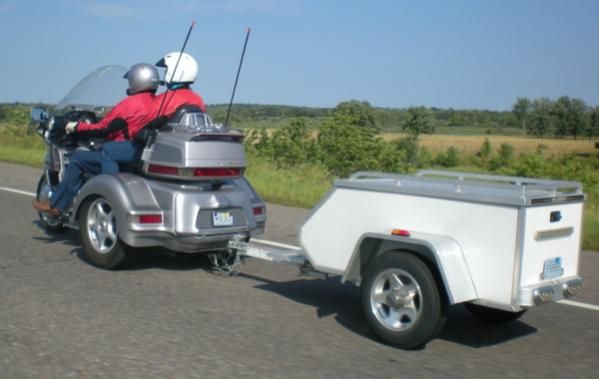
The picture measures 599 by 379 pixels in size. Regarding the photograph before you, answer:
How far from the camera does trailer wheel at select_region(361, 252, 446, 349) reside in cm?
519

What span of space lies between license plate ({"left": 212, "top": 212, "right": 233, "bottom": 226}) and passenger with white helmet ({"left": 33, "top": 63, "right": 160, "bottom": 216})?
108cm

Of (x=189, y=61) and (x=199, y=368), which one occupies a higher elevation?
(x=189, y=61)

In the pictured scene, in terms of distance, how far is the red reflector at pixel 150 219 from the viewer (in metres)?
7.26

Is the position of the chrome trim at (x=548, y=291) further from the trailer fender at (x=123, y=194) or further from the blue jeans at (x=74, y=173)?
the blue jeans at (x=74, y=173)

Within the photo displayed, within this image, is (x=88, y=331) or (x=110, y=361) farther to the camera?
(x=88, y=331)

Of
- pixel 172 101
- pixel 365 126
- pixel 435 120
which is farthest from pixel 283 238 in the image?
pixel 435 120

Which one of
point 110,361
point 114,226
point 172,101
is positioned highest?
point 172,101

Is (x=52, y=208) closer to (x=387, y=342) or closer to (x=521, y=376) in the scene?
(x=387, y=342)

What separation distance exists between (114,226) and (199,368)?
3.02 metres

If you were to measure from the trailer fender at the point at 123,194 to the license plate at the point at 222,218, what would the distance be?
533 millimetres

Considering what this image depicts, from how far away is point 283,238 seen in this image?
9.98 metres

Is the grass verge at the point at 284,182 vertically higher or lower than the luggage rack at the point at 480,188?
lower

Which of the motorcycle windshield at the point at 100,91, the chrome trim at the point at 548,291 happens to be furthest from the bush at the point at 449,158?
the chrome trim at the point at 548,291

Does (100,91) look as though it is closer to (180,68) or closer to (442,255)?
(180,68)
